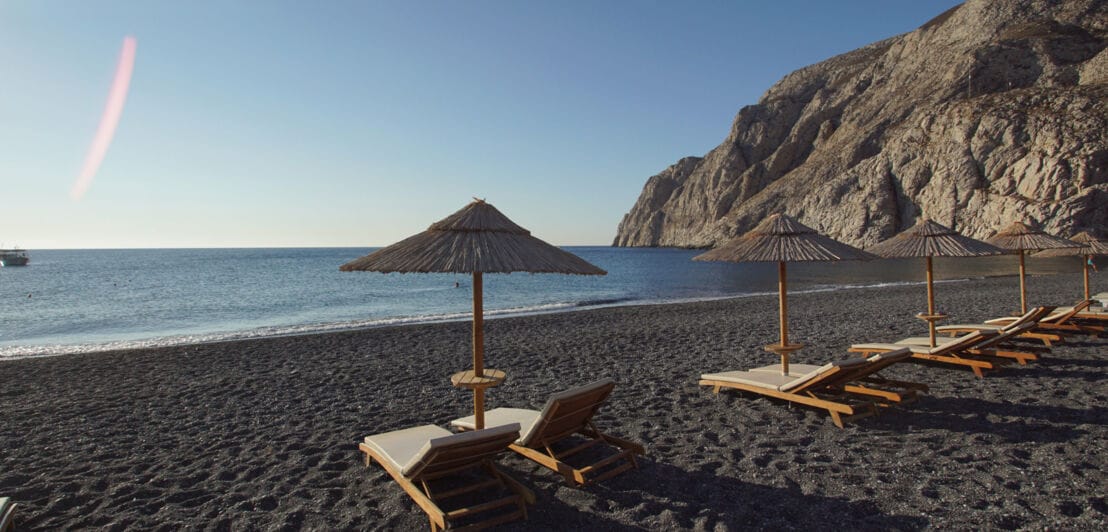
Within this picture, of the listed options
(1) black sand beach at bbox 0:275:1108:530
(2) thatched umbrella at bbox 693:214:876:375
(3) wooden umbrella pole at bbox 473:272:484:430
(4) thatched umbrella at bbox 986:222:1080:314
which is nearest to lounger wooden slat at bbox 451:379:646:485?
(1) black sand beach at bbox 0:275:1108:530

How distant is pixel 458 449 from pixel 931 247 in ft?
26.7

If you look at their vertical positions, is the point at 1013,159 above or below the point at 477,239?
above

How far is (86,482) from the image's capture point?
470 cm

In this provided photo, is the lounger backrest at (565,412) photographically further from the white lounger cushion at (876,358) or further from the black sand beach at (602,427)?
the white lounger cushion at (876,358)

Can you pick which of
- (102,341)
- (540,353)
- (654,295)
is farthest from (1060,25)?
(102,341)

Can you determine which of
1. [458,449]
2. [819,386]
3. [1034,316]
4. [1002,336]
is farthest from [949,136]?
[458,449]

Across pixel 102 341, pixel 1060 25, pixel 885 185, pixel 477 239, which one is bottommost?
pixel 102 341

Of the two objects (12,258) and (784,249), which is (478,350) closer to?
(784,249)

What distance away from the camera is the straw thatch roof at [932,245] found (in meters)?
8.34

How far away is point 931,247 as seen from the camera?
8.52 m

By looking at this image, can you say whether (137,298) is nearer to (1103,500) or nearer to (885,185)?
(1103,500)

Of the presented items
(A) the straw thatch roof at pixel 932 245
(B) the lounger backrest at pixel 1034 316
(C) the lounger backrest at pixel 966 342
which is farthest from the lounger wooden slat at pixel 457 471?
(B) the lounger backrest at pixel 1034 316

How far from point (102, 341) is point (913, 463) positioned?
19.9 m

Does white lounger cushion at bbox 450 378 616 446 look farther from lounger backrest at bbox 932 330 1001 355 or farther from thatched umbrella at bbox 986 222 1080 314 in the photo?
thatched umbrella at bbox 986 222 1080 314
